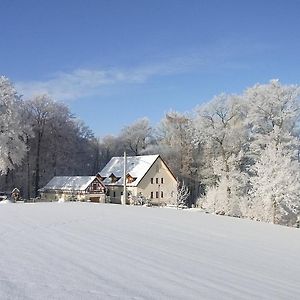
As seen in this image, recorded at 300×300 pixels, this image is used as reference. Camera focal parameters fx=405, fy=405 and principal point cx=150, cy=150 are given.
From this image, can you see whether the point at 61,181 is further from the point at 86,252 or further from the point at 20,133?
the point at 86,252

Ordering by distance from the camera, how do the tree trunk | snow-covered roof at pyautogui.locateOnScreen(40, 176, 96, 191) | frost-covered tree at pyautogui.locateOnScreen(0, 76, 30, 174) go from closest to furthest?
1. frost-covered tree at pyautogui.locateOnScreen(0, 76, 30, 174)
2. snow-covered roof at pyautogui.locateOnScreen(40, 176, 96, 191)
3. the tree trunk

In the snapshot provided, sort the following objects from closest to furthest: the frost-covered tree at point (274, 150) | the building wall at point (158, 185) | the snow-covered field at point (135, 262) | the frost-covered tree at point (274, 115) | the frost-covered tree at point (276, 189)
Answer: the snow-covered field at point (135, 262) → the frost-covered tree at point (276, 189) → the frost-covered tree at point (274, 150) → the frost-covered tree at point (274, 115) → the building wall at point (158, 185)

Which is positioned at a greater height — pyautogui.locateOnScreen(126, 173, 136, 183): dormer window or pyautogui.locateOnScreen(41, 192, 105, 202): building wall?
pyautogui.locateOnScreen(126, 173, 136, 183): dormer window

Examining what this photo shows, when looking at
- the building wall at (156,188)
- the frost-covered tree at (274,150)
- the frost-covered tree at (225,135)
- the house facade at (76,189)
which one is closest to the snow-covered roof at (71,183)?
Result: the house facade at (76,189)

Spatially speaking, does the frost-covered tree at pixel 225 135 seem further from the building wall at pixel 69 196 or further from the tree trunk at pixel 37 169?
the tree trunk at pixel 37 169

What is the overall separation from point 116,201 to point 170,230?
29.1 metres

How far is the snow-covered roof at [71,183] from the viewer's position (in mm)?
38506

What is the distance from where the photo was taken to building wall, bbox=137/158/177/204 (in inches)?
1667

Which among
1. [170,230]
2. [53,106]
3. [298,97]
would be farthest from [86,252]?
[53,106]

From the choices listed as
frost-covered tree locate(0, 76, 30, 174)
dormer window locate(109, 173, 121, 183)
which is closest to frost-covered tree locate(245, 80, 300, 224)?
dormer window locate(109, 173, 121, 183)

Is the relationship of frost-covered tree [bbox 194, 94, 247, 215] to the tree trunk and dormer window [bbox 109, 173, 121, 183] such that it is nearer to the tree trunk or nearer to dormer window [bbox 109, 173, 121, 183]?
dormer window [bbox 109, 173, 121, 183]

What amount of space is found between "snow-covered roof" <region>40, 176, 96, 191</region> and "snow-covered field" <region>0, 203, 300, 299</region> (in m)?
24.3

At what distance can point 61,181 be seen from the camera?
4031 centimetres

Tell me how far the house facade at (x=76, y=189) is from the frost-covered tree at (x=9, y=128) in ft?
18.5
